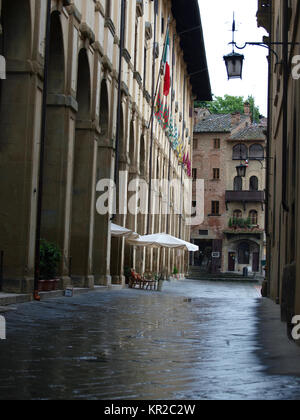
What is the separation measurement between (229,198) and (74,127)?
184 ft

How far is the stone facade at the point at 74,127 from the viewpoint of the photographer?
14977mm

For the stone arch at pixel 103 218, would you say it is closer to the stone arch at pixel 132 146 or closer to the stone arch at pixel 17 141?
the stone arch at pixel 132 146

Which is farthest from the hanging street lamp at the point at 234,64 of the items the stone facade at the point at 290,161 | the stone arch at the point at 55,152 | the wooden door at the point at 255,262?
the wooden door at the point at 255,262

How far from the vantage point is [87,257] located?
2123 centimetres

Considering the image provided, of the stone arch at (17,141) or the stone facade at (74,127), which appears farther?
the stone facade at (74,127)

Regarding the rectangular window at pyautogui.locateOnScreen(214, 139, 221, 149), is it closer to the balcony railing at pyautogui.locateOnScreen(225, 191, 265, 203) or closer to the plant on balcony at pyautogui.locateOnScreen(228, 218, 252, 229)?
the balcony railing at pyautogui.locateOnScreen(225, 191, 265, 203)

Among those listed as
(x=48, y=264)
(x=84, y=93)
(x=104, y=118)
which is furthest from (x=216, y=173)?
(x=48, y=264)

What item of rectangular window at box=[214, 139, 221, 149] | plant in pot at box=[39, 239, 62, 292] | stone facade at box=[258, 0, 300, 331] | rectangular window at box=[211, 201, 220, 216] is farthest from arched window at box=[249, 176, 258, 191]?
plant in pot at box=[39, 239, 62, 292]

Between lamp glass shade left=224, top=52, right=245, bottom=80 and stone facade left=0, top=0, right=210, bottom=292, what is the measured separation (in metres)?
4.07

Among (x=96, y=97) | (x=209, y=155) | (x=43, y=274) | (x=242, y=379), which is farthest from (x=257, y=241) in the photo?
(x=242, y=379)

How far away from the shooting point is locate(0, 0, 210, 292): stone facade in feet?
49.1

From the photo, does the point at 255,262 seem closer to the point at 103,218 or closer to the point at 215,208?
the point at 215,208

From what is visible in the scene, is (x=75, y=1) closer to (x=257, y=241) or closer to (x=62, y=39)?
(x=62, y=39)

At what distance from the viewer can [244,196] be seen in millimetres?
73938
